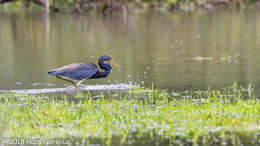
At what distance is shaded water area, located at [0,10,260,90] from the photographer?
14.0 metres

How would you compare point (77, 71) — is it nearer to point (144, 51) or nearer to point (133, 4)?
point (144, 51)

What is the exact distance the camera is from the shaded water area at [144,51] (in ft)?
45.9

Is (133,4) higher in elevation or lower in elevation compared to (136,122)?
higher

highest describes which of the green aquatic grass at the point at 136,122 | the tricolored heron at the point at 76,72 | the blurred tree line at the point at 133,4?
the blurred tree line at the point at 133,4

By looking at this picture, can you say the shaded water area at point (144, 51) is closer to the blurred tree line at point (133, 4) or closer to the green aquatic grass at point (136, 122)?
the green aquatic grass at point (136, 122)

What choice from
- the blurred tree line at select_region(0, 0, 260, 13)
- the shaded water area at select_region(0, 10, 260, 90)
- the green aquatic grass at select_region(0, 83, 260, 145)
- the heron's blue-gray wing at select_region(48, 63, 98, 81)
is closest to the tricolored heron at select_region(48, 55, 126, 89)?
the heron's blue-gray wing at select_region(48, 63, 98, 81)

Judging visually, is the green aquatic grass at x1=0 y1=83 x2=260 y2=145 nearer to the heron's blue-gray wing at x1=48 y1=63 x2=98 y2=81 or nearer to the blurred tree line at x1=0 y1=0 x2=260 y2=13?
the heron's blue-gray wing at x1=48 y1=63 x2=98 y2=81

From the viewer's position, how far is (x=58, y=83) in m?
13.8

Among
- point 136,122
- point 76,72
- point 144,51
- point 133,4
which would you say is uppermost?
point 133,4

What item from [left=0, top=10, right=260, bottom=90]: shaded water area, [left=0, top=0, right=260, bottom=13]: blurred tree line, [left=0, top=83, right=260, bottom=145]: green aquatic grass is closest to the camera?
[left=0, top=83, right=260, bottom=145]: green aquatic grass

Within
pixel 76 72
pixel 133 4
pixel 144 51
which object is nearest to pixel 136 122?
pixel 76 72

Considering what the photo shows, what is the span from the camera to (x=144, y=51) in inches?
790

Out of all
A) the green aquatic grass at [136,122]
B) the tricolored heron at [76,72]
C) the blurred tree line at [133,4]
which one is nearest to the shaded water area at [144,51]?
the tricolored heron at [76,72]

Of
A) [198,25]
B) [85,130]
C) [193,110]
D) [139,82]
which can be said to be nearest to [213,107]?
[193,110]
